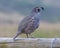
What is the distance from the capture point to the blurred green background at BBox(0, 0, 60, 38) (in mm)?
4840

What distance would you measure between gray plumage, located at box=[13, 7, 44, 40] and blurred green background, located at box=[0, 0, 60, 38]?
2.07 feet

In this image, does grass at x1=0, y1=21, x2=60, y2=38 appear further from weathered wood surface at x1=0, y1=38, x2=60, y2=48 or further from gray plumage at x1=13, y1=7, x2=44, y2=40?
weathered wood surface at x1=0, y1=38, x2=60, y2=48

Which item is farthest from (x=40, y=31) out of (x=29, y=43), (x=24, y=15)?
(x=29, y=43)

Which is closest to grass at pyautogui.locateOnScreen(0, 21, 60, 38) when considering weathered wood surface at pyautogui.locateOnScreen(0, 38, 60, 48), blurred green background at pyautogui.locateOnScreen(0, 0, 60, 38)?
blurred green background at pyautogui.locateOnScreen(0, 0, 60, 38)

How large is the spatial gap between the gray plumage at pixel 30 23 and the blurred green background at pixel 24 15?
2.07 feet

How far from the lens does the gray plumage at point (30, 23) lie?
3.38 metres

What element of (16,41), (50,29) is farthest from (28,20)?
(50,29)

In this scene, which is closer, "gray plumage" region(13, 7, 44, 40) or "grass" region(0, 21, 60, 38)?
"gray plumage" region(13, 7, 44, 40)

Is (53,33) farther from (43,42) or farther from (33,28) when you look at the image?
(43,42)

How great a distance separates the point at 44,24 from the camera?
5109mm

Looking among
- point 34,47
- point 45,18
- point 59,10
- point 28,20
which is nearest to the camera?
point 34,47

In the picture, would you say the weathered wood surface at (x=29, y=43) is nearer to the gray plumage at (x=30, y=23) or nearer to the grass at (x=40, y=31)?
the gray plumage at (x=30, y=23)

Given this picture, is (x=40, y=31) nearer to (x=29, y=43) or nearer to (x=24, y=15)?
(x=24, y=15)

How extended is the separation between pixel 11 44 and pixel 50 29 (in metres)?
2.55
